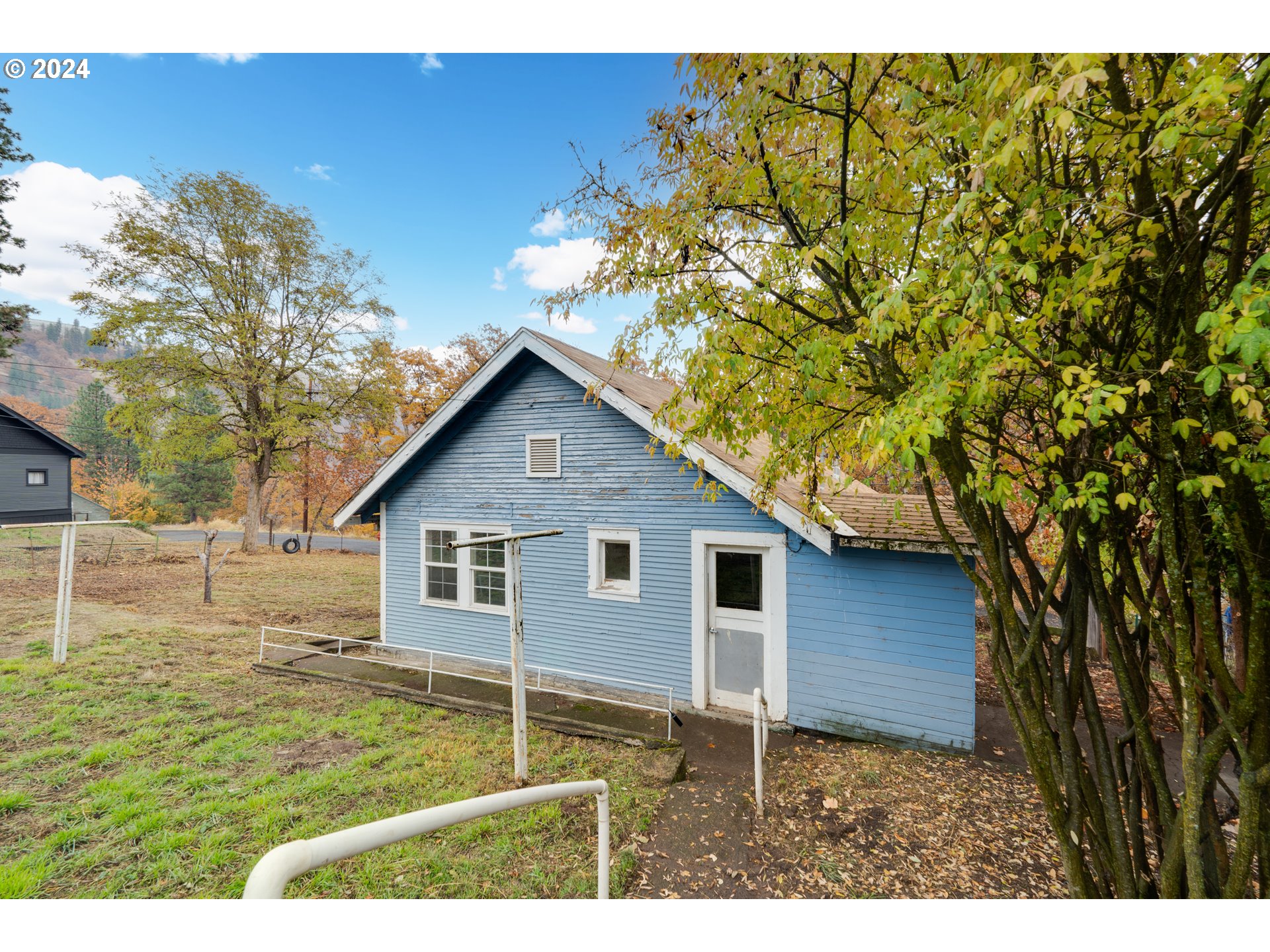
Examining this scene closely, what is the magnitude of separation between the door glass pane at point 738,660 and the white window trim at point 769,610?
0.40 feet

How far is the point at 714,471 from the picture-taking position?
580 centimetres

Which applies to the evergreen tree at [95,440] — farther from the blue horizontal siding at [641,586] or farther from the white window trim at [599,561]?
the white window trim at [599,561]

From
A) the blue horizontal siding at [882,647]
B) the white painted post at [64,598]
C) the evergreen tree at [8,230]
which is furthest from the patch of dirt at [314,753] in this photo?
the evergreen tree at [8,230]

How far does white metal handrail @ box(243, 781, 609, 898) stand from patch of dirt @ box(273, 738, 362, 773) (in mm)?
3783

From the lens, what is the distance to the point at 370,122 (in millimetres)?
5828

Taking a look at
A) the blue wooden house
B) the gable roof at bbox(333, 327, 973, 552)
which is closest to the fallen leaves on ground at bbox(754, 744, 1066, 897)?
the blue wooden house

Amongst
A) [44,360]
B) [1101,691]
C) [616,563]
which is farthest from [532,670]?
[44,360]

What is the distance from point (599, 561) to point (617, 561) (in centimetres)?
27

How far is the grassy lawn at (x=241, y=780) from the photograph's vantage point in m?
3.24

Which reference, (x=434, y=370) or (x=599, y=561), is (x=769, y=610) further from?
(x=434, y=370)

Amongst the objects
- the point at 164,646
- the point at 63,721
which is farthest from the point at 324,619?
the point at 63,721

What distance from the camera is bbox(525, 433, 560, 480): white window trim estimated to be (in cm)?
721
